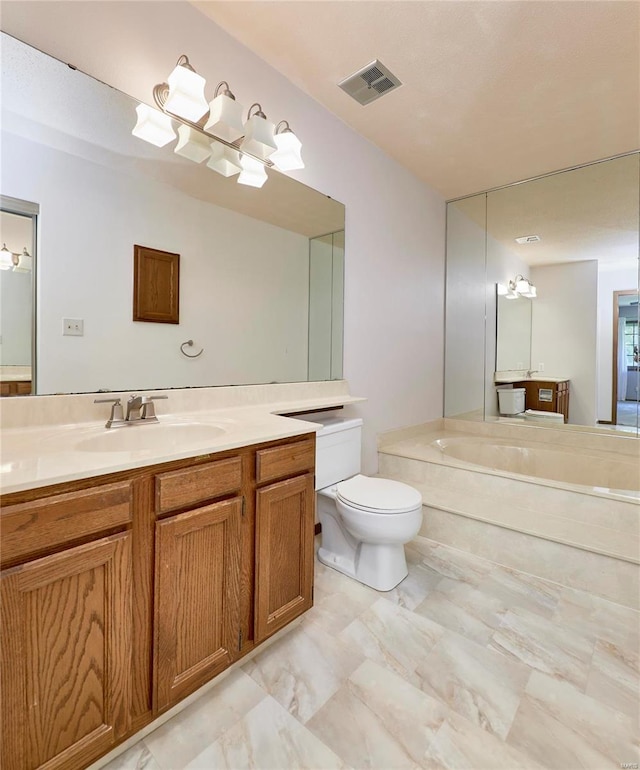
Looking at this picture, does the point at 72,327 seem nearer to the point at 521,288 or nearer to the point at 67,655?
the point at 67,655

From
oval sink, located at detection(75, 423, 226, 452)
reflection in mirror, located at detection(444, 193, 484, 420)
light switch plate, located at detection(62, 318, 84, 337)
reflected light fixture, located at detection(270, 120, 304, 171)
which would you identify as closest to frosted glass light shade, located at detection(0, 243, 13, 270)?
light switch plate, located at detection(62, 318, 84, 337)

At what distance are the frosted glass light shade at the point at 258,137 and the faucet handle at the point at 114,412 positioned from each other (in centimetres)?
129

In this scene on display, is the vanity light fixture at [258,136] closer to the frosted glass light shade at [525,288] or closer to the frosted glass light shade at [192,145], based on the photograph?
the frosted glass light shade at [192,145]

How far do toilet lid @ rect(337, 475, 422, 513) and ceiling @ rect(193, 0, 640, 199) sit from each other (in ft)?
7.08

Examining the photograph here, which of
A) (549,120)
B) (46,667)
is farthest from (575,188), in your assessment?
(46,667)

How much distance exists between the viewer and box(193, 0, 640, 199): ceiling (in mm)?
1588

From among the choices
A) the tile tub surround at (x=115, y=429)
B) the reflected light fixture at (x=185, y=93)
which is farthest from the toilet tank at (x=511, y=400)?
the reflected light fixture at (x=185, y=93)

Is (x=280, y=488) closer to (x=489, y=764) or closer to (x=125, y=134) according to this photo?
(x=489, y=764)

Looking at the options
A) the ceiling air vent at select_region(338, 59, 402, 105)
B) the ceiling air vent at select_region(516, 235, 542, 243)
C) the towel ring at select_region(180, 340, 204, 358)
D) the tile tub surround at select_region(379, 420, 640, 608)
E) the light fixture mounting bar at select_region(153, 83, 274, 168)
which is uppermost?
the ceiling air vent at select_region(338, 59, 402, 105)

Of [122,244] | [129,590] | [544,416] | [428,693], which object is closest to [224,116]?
[122,244]

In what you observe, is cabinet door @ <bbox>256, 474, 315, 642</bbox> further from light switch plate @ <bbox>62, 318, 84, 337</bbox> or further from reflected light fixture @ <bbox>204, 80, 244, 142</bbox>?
reflected light fixture @ <bbox>204, 80, 244, 142</bbox>

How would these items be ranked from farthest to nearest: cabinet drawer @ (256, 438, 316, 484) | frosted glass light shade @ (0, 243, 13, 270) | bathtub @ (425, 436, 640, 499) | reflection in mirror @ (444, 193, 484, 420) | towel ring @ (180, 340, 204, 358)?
reflection in mirror @ (444, 193, 484, 420) < bathtub @ (425, 436, 640, 499) < towel ring @ (180, 340, 204, 358) < cabinet drawer @ (256, 438, 316, 484) < frosted glass light shade @ (0, 243, 13, 270)

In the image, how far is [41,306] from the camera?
1261mm

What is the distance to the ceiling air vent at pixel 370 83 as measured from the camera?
1.88m
